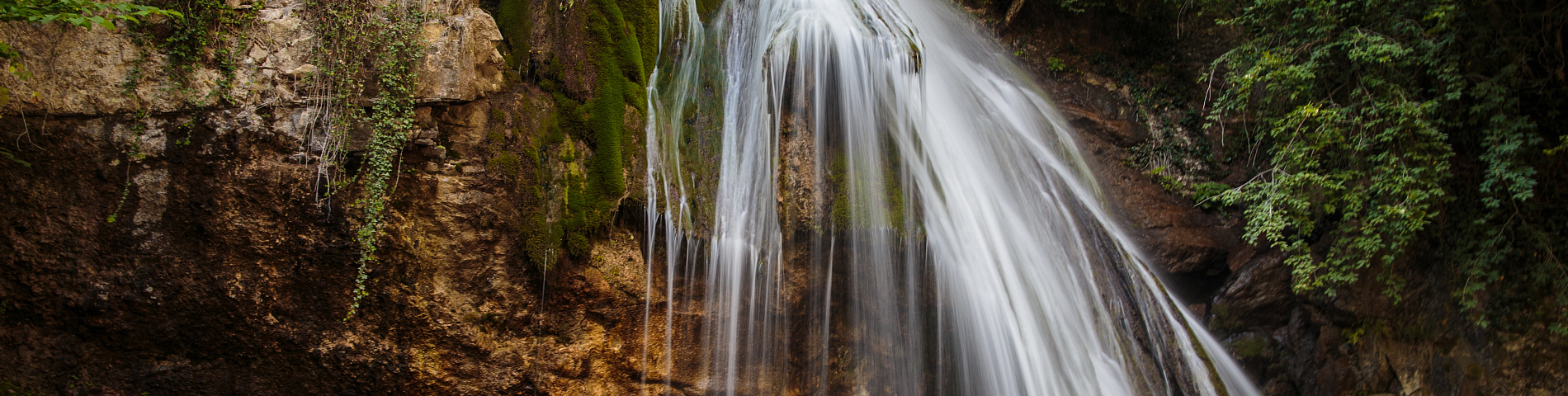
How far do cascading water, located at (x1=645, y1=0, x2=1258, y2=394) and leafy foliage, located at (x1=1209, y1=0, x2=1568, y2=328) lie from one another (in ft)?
5.47

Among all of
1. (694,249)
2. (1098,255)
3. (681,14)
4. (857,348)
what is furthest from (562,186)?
(1098,255)

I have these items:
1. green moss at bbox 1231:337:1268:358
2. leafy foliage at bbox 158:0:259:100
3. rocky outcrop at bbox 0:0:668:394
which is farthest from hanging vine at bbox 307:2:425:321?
green moss at bbox 1231:337:1268:358

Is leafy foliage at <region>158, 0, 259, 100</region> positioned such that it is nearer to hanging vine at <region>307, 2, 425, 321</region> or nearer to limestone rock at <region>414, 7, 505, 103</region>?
hanging vine at <region>307, 2, 425, 321</region>

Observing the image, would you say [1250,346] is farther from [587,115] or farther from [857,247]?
[587,115]

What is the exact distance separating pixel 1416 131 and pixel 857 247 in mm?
4920

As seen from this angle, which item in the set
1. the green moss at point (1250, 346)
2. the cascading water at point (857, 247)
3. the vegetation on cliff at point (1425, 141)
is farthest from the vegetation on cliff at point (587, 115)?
the green moss at point (1250, 346)

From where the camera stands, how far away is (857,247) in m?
6.07

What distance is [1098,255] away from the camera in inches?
269

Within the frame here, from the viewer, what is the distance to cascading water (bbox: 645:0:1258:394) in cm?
579

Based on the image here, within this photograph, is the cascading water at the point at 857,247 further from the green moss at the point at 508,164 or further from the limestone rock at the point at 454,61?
the limestone rock at the point at 454,61

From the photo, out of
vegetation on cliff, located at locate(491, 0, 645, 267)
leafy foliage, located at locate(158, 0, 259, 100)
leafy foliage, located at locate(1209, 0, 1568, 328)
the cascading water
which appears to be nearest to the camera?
leafy foliage, located at locate(158, 0, 259, 100)

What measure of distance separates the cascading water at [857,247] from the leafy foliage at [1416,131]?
1669 mm

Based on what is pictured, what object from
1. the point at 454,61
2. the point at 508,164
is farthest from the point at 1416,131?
A: the point at 454,61

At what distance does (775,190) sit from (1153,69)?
5712 mm
